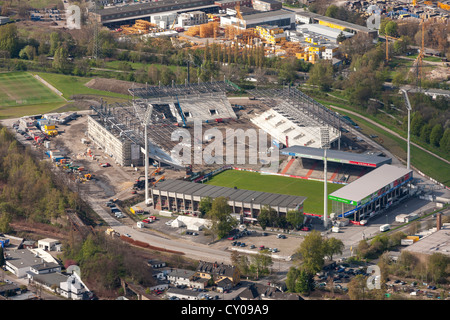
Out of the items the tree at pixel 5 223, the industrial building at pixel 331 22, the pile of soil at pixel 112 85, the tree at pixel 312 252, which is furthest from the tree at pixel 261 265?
the industrial building at pixel 331 22

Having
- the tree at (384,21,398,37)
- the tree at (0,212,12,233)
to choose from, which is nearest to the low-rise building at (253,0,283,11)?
the tree at (384,21,398,37)

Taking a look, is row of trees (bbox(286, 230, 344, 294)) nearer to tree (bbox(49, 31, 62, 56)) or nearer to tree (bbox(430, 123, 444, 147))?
tree (bbox(430, 123, 444, 147))

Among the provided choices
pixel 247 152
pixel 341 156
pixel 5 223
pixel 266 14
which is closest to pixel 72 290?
pixel 5 223

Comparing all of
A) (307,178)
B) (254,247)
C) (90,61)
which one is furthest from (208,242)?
(90,61)

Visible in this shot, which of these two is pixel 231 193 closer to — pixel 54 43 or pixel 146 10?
pixel 54 43

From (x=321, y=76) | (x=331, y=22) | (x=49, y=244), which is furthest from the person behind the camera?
(x=331, y=22)

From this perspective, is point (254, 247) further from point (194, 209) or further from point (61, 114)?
point (61, 114)
